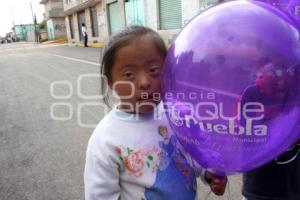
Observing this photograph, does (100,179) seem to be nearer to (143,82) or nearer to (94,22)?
(143,82)

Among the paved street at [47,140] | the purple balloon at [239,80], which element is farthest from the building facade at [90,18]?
the purple balloon at [239,80]

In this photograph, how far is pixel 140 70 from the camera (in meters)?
1.08

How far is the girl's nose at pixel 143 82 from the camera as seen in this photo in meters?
1.07

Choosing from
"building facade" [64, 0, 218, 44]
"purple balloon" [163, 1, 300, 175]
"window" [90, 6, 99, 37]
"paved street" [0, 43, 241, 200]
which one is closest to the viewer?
"purple balloon" [163, 1, 300, 175]

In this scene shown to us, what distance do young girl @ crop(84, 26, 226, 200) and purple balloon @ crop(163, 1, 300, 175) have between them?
129 mm

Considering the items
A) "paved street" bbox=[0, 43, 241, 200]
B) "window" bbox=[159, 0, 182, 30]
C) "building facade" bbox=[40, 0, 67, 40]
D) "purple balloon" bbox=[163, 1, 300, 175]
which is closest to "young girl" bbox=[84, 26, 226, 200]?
"purple balloon" bbox=[163, 1, 300, 175]

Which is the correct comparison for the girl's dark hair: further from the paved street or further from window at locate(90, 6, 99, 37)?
window at locate(90, 6, 99, 37)

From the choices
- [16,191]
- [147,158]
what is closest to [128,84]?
[147,158]

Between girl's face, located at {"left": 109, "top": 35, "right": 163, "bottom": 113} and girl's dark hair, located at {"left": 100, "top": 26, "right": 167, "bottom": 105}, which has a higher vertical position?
girl's dark hair, located at {"left": 100, "top": 26, "right": 167, "bottom": 105}

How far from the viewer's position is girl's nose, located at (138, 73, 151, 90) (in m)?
1.07

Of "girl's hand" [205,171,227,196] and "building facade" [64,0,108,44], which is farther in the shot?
"building facade" [64,0,108,44]

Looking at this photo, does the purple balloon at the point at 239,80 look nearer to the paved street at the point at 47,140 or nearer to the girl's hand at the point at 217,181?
the girl's hand at the point at 217,181

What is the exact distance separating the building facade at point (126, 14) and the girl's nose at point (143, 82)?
16.1 ft

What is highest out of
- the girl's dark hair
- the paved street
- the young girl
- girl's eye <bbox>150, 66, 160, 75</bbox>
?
the girl's dark hair
